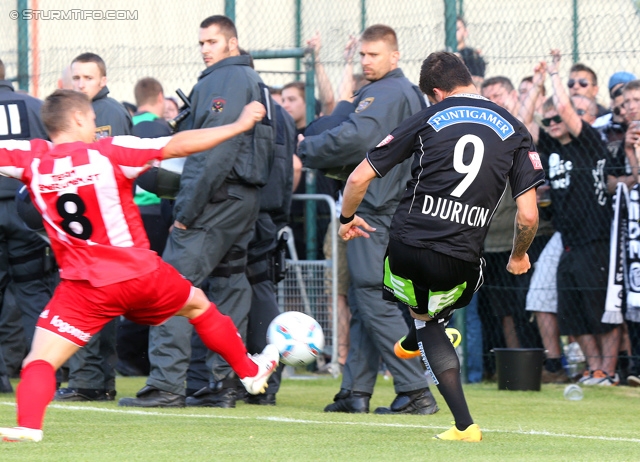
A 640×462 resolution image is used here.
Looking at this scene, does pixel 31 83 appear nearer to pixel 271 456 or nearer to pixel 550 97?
pixel 550 97

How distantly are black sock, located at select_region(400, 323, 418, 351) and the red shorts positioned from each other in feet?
4.01

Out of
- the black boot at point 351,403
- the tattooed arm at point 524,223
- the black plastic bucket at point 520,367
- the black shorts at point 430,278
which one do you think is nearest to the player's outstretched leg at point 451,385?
the black shorts at point 430,278

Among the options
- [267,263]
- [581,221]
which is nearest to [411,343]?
[267,263]

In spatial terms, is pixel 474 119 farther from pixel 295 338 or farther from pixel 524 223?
pixel 295 338

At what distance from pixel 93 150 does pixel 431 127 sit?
161 cm

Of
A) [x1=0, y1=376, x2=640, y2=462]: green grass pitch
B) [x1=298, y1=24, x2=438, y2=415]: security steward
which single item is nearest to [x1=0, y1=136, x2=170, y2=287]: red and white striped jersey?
[x1=0, y1=376, x2=640, y2=462]: green grass pitch

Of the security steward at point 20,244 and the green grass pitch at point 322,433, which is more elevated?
the security steward at point 20,244

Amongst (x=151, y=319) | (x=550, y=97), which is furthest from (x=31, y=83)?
(x=151, y=319)

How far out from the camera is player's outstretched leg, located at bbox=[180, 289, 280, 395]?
5801 mm

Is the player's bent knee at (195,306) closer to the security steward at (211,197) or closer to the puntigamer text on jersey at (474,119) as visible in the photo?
the security steward at (211,197)

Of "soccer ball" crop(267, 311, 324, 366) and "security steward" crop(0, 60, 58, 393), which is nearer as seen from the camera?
"soccer ball" crop(267, 311, 324, 366)

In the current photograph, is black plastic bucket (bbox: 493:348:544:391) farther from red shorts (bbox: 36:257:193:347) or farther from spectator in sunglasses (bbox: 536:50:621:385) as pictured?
red shorts (bbox: 36:257:193:347)

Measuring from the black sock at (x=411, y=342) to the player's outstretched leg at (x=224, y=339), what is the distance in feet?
2.44

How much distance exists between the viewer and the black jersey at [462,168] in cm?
542
